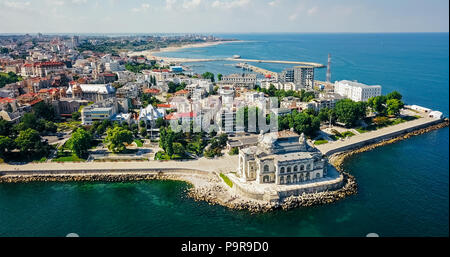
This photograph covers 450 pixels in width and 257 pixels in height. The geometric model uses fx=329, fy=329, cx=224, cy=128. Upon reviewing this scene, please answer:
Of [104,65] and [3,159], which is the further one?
[104,65]

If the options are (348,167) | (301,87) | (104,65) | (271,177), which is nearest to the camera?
(271,177)

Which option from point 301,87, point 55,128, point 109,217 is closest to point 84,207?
point 109,217

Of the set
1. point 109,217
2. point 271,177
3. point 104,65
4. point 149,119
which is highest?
point 104,65

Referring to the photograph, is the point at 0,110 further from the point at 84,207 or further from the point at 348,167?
the point at 348,167

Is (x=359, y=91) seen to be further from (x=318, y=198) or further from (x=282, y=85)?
(x=318, y=198)

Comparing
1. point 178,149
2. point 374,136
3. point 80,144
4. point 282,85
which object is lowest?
point 374,136

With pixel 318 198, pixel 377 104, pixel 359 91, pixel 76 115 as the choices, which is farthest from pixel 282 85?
pixel 318 198

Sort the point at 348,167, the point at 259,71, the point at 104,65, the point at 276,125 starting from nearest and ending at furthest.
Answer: the point at 348,167 < the point at 276,125 < the point at 104,65 < the point at 259,71
